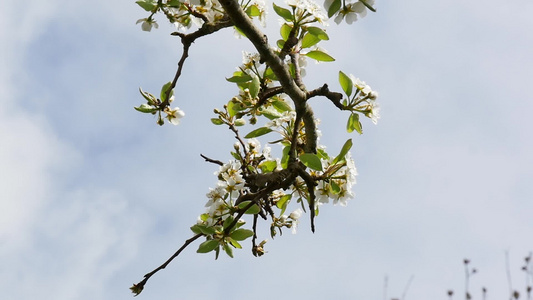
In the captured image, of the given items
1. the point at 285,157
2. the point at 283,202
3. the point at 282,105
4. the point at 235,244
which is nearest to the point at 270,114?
the point at 282,105

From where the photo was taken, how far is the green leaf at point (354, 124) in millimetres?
2094

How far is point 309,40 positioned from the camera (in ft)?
6.97

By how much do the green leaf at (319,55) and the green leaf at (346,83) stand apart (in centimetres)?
17

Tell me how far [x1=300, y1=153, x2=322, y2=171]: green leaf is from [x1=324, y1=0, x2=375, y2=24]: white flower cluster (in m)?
0.47

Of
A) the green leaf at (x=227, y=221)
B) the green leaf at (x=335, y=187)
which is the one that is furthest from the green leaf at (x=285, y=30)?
the green leaf at (x=227, y=221)

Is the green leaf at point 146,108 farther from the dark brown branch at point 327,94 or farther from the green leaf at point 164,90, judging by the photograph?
the dark brown branch at point 327,94

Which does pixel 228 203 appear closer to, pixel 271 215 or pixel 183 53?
pixel 271 215

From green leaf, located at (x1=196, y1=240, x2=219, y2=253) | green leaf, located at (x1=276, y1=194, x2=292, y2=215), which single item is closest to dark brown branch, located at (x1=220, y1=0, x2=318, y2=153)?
green leaf, located at (x1=276, y1=194, x2=292, y2=215)

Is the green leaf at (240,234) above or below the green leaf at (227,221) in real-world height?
below

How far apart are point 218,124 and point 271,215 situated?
1.53ft

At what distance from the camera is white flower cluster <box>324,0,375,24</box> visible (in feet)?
6.04

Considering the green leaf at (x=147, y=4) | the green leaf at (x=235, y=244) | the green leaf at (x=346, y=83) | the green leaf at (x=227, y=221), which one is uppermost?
the green leaf at (x=147, y=4)

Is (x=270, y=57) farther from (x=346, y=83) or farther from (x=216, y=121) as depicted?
(x=216, y=121)

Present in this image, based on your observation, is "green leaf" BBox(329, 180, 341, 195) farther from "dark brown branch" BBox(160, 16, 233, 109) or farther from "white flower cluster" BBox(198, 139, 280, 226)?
"dark brown branch" BBox(160, 16, 233, 109)
